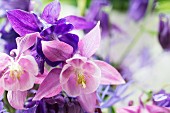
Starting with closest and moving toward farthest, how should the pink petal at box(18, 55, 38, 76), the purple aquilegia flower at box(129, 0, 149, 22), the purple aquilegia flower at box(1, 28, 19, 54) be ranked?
the pink petal at box(18, 55, 38, 76), the purple aquilegia flower at box(1, 28, 19, 54), the purple aquilegia flower at box(129, 0, 149, 22)

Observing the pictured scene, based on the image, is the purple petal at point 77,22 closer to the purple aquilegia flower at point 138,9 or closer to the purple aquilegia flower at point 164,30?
the purple aquilegia flower at point 164,30

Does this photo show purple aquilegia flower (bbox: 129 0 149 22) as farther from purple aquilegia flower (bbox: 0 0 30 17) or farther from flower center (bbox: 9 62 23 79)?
flower center (bbox: 9 62 23 79)

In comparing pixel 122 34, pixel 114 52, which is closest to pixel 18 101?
pixel 122 34

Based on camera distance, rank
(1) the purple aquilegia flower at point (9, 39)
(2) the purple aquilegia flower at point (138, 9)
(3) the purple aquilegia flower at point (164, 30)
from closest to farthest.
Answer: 1. (1) the purple aquilegia flower at point (9, 39)
2. (3) the purple aquilegia flower at point (164, 30)
3. (2) the purple aquilegia flower at point (138, 9)

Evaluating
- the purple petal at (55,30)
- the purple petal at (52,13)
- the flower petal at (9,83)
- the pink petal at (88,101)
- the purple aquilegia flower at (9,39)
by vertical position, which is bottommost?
the pink petal at (88,101)

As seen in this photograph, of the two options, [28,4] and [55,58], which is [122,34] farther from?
[55,58]

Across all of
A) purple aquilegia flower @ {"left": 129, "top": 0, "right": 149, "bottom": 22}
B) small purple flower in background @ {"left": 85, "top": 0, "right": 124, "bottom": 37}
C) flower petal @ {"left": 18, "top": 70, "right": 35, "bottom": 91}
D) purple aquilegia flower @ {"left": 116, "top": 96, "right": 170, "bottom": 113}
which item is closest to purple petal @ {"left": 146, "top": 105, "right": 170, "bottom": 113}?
purple aquilegia flower @ {"left": 116, "top": 96, "right": 170, "bottom": 113}

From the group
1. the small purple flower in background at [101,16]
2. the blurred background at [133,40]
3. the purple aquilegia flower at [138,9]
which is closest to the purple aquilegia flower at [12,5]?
the blurred background at [133,40]
